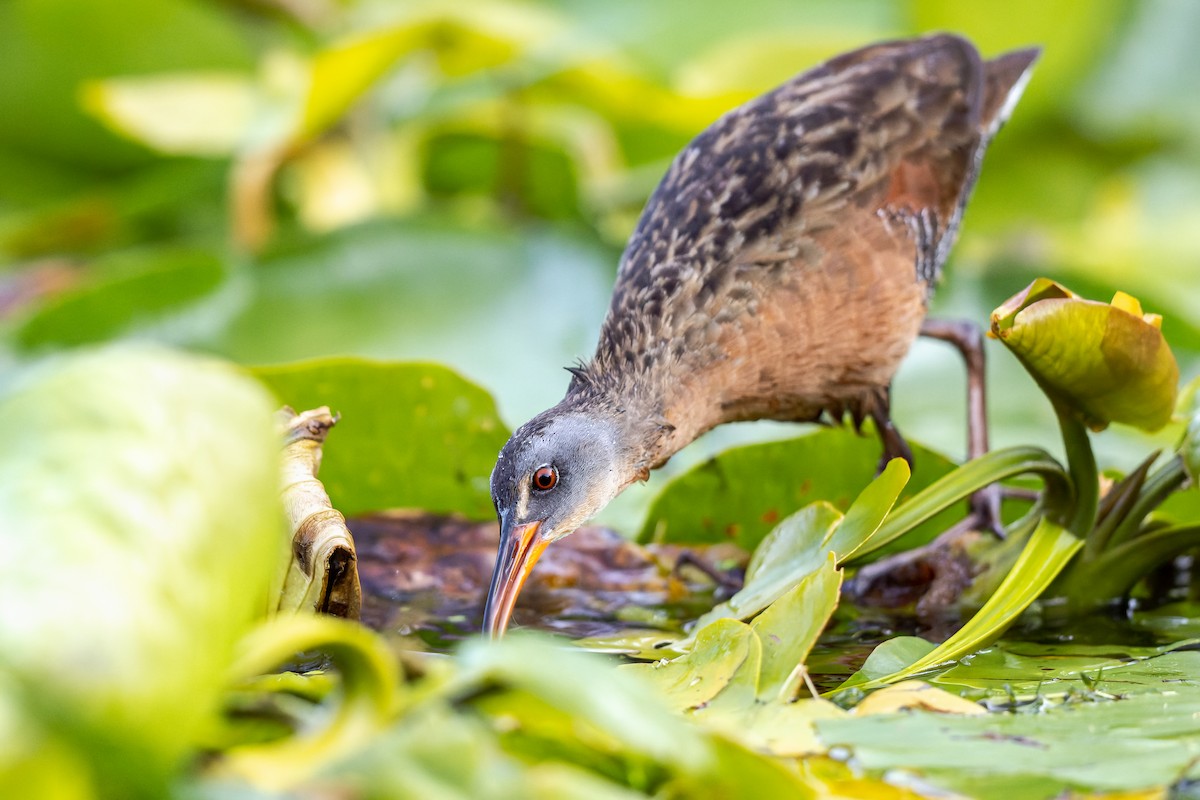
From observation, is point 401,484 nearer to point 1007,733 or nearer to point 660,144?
point 1007,733

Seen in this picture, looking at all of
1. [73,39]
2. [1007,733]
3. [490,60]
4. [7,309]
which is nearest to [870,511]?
[1007,733]

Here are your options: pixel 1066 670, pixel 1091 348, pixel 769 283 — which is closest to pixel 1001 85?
pixel 769 283

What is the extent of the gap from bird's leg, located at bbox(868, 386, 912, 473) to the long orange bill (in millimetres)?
476

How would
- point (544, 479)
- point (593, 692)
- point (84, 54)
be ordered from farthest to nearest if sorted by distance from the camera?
point (84, 54) → point (544, 479) → point (593, 692)

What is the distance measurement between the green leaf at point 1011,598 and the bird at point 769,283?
1.16 ft

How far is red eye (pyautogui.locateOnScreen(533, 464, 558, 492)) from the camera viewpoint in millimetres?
1850

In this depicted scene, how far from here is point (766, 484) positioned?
6.13ft

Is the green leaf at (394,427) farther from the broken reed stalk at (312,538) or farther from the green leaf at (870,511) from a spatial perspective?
the green leaf at (870,511)

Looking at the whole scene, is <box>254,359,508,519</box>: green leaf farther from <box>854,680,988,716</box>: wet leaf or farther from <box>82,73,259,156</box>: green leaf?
<box>82,73,259,156</box>: green leaf

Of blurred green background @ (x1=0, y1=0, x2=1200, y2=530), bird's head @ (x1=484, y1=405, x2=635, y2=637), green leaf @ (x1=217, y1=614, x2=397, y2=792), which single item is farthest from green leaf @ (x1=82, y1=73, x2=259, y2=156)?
green leaf @ (x1=217, y1=614, x2=397, y2=792)

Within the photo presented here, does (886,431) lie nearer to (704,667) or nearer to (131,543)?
(704,667)

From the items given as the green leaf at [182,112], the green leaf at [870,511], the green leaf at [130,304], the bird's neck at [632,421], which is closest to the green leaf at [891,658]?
the green leaf at [870,511]

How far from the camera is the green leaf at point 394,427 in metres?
1.82

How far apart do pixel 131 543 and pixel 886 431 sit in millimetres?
1506
